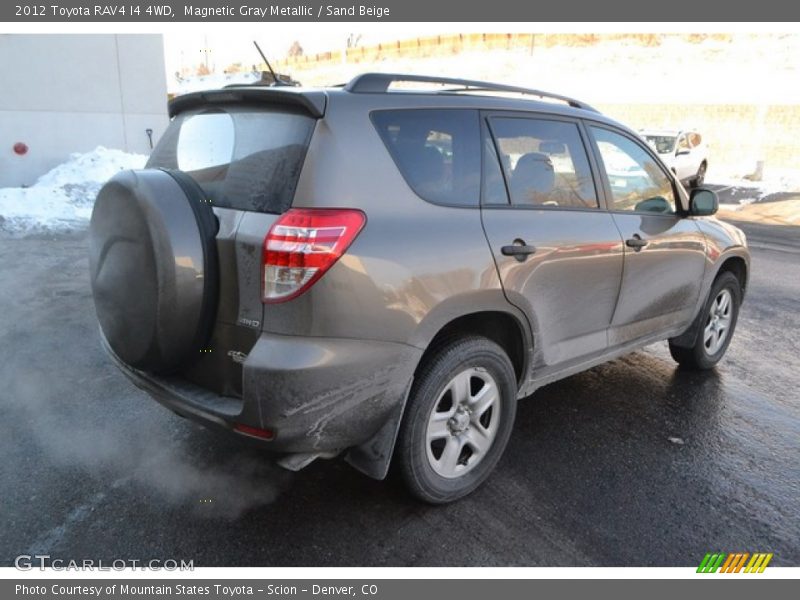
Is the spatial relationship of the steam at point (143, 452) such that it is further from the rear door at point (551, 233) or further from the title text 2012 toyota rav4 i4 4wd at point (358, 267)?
the rear door at point (551, 233)

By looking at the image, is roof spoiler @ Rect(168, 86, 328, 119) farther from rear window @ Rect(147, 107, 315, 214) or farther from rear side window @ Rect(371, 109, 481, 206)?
rear side window @ Rect(371, 109, 481, 206)

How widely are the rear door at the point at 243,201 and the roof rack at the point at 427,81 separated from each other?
0.31 m

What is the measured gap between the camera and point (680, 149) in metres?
17.3

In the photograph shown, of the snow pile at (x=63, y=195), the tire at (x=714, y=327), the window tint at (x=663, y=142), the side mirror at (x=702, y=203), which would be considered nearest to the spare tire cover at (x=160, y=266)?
the side mirror at (x=702, y=203)

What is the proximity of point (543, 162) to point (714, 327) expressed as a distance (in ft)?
8.04

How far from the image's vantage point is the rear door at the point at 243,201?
2.29m

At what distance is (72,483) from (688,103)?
28.7m

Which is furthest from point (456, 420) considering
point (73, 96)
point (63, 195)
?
point (73, 96)

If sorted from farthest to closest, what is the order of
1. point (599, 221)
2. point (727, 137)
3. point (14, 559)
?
point (727, 137) < point (599, 221) < point (14, 559)

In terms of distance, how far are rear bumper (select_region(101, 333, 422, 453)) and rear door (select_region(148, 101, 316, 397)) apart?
112mm

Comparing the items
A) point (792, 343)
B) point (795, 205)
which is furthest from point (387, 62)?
point (792, 343)

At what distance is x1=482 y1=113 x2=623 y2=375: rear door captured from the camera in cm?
283

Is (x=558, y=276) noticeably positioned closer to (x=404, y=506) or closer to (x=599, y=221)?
(x=599, y=221)

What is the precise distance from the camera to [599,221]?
10.9 feet
